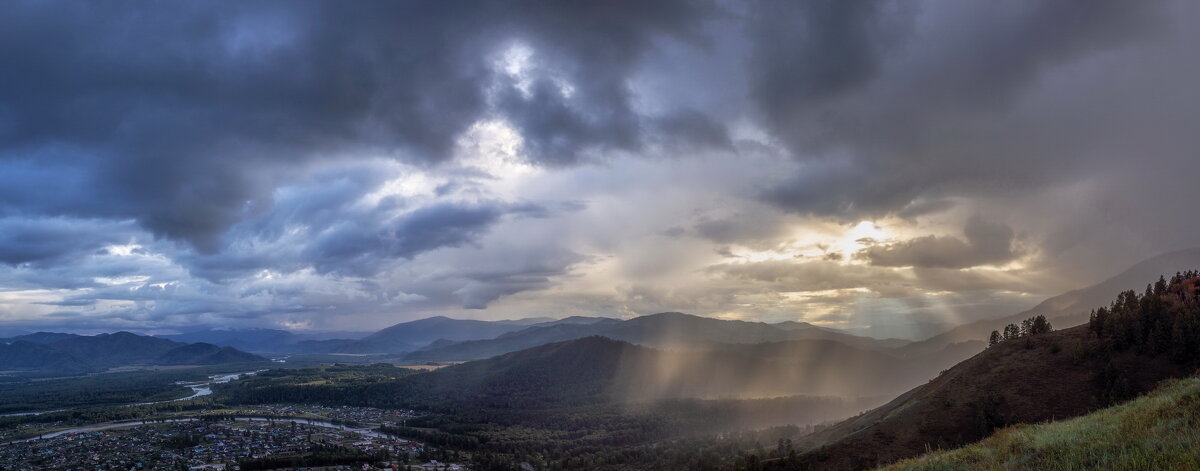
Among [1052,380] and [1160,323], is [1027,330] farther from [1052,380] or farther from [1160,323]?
[1160,323]

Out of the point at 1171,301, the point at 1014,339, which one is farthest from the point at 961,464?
the point at 1014,339

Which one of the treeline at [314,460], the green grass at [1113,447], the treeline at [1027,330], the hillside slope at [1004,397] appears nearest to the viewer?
the green grass at [1113,447]

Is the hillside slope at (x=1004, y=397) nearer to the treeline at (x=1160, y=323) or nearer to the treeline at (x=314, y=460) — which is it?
the treeline at (x=1160, y=323)

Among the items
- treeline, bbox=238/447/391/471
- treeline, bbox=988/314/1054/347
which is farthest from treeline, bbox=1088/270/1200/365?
treeline, bbox=238/447/391/471

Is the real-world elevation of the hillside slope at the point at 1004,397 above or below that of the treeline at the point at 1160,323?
below

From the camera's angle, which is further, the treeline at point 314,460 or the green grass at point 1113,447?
the treeline at point 314,460

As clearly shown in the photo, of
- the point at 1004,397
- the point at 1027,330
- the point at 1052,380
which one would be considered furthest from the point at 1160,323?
the point at 1027,330

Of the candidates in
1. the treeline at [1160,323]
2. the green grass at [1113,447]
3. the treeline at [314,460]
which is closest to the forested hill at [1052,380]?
the treeline at [1160,323]
